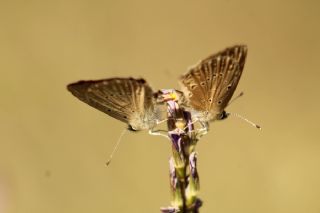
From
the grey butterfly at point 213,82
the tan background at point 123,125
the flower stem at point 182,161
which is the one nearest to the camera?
the flower stem at point 182,161

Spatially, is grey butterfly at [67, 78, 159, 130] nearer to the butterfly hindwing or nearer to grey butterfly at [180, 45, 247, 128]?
the butterfly hindwing

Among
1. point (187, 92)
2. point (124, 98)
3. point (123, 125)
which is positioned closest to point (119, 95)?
point (124, 98)

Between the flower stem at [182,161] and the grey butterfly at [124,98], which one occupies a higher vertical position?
the grey butterfly at [124,98]

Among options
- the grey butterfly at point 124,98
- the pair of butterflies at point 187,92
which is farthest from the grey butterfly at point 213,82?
the grey butterfly at point 124,98

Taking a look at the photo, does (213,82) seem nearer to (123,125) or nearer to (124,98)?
(124,98)

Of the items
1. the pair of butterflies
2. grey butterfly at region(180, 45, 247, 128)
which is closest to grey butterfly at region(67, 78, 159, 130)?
the pair of butterflies

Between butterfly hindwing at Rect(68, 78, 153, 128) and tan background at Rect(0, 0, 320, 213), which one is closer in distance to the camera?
butterfly hindwing at Rect(68, 78, 153, 128)

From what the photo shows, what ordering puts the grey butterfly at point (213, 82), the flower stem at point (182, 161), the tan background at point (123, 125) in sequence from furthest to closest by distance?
the tan background at point (123, 125) < the grey butterfly at point (213, 82) < the flower stem at point (182, 161)

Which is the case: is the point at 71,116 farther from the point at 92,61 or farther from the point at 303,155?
the point at 303,155

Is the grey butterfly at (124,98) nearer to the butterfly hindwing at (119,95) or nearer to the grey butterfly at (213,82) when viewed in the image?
the butterfly hindwing at (119,95)
